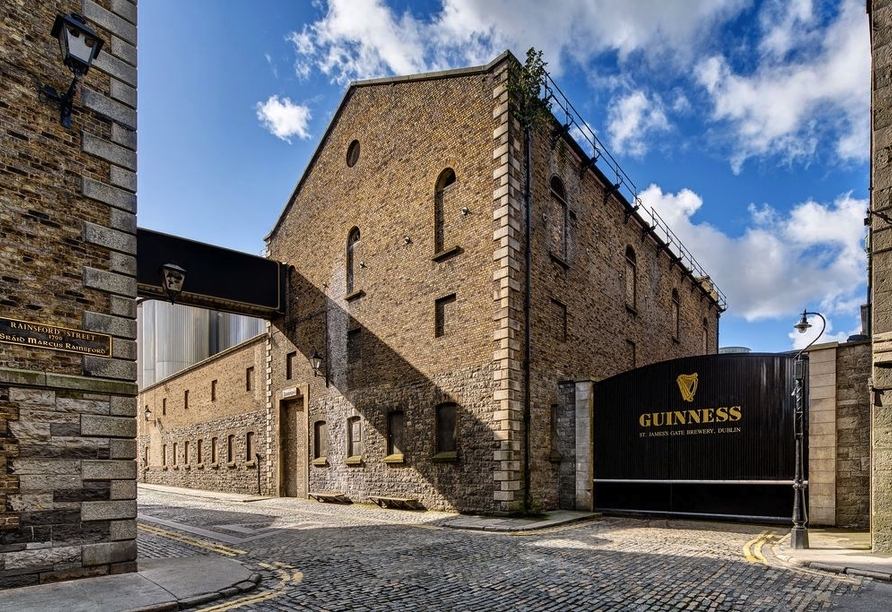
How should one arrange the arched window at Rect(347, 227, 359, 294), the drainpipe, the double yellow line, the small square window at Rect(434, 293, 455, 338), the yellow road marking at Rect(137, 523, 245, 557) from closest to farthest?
1. the double yellow line
2. the yellow road marking at Rect(137, 523, 245, 557)
3. the drainpipe
4. the small square window at Rect(434, 293, 455, 338)
5. the arched window at Rect(347, 227, 359, 294)

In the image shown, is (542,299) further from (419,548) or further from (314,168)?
(314,168)

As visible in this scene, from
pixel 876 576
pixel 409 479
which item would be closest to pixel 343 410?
pixel 409 479

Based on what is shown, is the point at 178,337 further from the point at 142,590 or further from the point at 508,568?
the point at 508,568

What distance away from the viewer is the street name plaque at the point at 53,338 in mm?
7492

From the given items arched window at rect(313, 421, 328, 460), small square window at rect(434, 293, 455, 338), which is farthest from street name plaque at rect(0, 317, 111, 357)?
arched window at rect(313, 421, 328, 460)

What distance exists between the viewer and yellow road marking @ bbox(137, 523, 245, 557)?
10469 millimetres

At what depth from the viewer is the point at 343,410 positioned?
66.8 ft

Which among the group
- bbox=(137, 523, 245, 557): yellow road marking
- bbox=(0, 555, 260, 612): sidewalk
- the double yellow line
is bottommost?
bbox=(137, 523, 245, 557): yellow road marking

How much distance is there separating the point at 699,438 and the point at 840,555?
5.67 m

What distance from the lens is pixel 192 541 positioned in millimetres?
11703

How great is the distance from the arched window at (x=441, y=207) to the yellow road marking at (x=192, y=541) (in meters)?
9.76

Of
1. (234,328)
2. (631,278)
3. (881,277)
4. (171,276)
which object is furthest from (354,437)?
(234,328)

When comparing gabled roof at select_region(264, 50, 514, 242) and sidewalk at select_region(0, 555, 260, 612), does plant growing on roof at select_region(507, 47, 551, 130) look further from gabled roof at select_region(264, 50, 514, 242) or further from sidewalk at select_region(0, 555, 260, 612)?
sidewalk at select_region(0, 555, 260, 612)

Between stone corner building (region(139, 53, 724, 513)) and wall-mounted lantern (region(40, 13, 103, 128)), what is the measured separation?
9959mm
